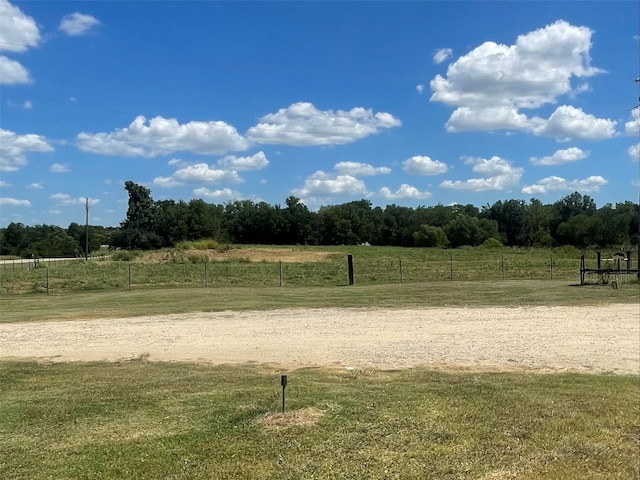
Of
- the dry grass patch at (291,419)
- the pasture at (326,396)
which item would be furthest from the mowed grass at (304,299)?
the dry grass patch at (291,419)

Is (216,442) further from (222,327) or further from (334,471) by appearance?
(222,327)

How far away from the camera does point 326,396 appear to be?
6.29 metres

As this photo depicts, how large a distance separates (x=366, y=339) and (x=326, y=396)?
577 cm

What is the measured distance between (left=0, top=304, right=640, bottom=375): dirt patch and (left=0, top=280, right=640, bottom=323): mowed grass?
170 cm

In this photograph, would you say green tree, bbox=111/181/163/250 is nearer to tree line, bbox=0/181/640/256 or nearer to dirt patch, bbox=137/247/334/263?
tree line, bbox=0/181/640/256

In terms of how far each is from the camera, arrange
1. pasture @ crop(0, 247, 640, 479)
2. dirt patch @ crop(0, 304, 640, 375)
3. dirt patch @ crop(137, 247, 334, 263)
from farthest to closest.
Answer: dirt patch @ crop(137, 247, 334, 263)
dirt patch @ crop(0, 304, 640, 375)
pasture @ crop(0, 247, 640, 479)

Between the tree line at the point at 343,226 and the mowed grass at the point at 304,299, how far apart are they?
7390 centimetres

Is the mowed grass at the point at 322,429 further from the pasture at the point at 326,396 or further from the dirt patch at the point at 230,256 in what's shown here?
the dirt patch at the point at 230,256

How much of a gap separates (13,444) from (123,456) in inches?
41.6

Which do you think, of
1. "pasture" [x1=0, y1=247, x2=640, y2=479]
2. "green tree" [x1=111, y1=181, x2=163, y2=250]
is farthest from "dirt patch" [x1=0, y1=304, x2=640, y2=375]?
"green tree" [x1=111, y1=181, x2=163, y2=250]

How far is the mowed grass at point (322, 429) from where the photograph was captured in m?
4.24

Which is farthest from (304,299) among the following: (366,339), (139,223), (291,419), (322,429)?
(139,223)

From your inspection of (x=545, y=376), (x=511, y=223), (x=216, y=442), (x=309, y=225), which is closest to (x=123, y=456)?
(x=216, y=442)

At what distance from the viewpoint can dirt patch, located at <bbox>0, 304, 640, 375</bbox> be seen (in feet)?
31.8
